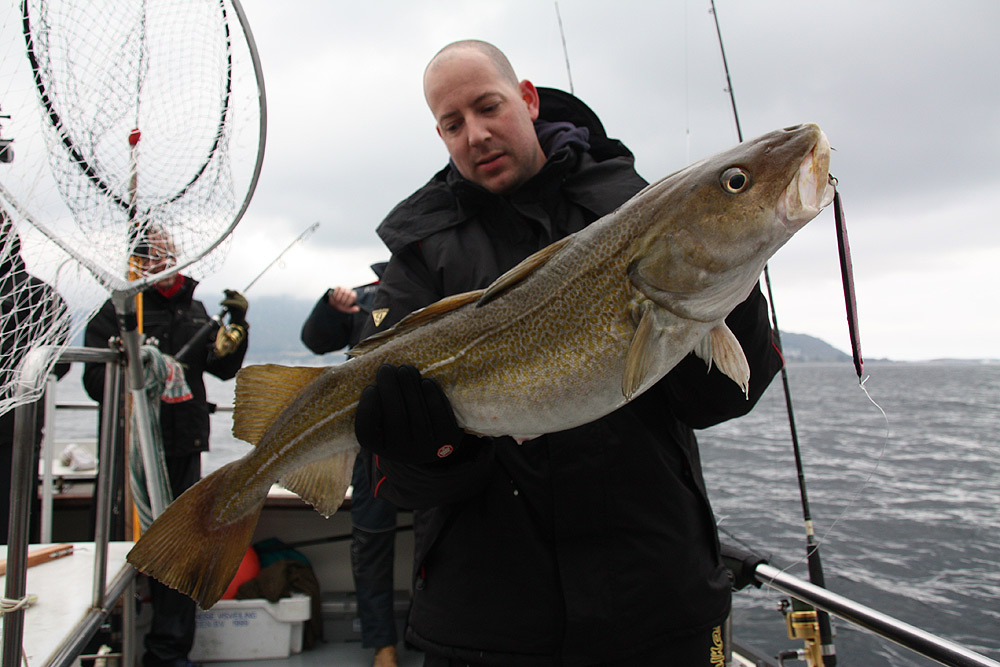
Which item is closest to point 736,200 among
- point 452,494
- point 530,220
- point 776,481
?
point 530,220

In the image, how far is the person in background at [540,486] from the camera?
→ 1.93 m

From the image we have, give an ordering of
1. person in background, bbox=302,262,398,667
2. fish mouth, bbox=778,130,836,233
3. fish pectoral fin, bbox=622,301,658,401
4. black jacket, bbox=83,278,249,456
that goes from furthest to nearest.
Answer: black jacket, bbox=83,278,249,456, person in background, bbox=302,262,398,667, fish pectoral fin, bbox=622,301,658,401, fish mouth, bbox=778,130,836,233

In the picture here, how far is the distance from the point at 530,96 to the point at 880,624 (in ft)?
8.38

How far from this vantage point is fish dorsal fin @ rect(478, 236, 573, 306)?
6.05ft

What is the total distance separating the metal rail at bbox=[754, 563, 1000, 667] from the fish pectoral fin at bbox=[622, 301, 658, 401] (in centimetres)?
136

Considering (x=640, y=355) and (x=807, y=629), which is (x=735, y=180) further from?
(x=807, y=629)

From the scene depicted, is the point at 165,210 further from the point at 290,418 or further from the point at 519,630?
the point at 519,630

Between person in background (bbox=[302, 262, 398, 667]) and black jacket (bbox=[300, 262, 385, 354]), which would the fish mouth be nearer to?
person in background (bbox=[302, 262, 398, 667])

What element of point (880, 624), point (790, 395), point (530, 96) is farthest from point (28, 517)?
point (790, 395)

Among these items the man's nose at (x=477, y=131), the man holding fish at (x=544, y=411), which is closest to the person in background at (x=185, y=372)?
the man holding fish at (x=544, y=411)

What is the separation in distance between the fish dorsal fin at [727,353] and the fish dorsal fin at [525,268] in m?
Answer: 0.51

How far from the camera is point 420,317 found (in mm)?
1989

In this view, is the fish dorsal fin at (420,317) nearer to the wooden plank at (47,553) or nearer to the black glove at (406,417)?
the black glove at (406,417)

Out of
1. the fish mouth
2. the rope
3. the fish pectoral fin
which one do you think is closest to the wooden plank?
the rope
